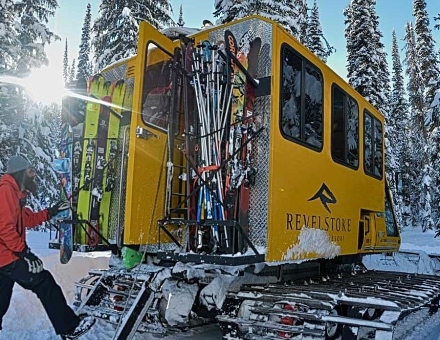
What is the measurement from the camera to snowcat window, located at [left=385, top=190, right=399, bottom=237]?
24.3 feet

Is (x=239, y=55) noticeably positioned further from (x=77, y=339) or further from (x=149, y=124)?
(x=77, y=339)

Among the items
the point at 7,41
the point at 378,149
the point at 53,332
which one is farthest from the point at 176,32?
the point at 7,41

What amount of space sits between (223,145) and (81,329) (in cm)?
234

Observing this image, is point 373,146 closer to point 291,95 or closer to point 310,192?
point 310,192

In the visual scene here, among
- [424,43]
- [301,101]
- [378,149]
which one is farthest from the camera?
[424,43]

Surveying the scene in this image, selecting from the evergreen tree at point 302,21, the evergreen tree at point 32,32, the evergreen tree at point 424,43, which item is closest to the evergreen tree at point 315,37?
the evergreen tree at point 302,21

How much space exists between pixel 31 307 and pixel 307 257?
3.72 metres

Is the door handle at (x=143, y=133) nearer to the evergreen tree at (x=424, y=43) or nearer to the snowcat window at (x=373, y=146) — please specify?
the snowcat window at (x=373, y=146)

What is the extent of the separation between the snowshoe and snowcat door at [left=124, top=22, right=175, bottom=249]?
103cm

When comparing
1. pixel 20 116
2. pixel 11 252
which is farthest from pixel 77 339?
pixel 20 116

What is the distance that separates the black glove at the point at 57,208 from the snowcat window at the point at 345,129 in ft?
10.9

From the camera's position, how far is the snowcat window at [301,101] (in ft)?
14.3

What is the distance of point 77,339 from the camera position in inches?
163

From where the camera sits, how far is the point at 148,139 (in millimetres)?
4273
